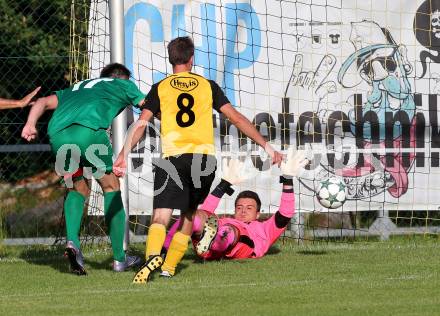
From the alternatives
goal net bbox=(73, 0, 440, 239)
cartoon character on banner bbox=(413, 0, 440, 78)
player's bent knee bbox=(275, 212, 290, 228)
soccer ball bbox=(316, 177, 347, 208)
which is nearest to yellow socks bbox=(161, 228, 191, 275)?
player's bent knee bbox=(275, 212, 290, 228)

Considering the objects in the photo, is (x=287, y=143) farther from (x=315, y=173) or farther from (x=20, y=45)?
(x=20, y=45)

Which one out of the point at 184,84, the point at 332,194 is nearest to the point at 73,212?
the point at 184,84

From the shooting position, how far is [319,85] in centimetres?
1241

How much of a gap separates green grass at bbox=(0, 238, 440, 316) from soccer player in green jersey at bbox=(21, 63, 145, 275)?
1.05 ft

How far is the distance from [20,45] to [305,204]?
538cm

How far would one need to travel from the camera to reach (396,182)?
1239 cm

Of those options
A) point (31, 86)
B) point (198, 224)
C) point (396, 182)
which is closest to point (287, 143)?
point (396, 182)

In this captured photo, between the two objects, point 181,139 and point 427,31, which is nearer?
point 181,139

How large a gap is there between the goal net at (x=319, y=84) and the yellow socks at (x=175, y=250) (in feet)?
11.9

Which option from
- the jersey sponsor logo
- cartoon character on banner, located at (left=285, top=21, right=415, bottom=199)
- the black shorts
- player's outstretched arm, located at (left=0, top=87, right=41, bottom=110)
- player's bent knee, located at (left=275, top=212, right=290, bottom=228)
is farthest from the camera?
cartoon character on banner, located at (left=285, top=21, right=415, bottom=199)

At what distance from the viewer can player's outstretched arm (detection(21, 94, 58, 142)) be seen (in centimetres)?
873

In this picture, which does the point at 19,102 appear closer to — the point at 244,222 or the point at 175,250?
the point at 175,250

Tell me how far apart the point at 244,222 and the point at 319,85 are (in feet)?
8.28

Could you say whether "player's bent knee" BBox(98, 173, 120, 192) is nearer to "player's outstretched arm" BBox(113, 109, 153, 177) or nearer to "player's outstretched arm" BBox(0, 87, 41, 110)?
"player's outstretched arm" BBox(113, 109, 153, 177)
